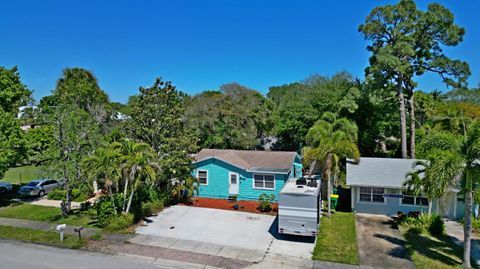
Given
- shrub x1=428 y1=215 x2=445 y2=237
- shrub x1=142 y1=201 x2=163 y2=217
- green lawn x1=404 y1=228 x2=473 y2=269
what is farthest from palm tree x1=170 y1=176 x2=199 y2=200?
shrub x1=428 y1=215 x2=445 y2=237

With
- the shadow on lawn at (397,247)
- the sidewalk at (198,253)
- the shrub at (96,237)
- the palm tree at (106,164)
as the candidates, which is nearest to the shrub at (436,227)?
the shadow on lawn at (397,247)

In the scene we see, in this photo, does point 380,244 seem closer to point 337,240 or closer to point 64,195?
point 337,240

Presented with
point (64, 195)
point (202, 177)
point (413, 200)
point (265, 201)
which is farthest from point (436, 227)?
point (64, 195)

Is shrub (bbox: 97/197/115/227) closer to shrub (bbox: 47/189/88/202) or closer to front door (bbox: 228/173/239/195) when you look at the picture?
shrub (bbox: 47/189/88/202)

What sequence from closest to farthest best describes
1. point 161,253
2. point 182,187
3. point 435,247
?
point 161,253, point 435,247, point 182,187

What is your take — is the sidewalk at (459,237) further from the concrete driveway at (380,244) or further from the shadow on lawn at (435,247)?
the concrete driveway at (380,244)

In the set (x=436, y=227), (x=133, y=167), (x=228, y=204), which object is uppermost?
(x=133, y=167)
